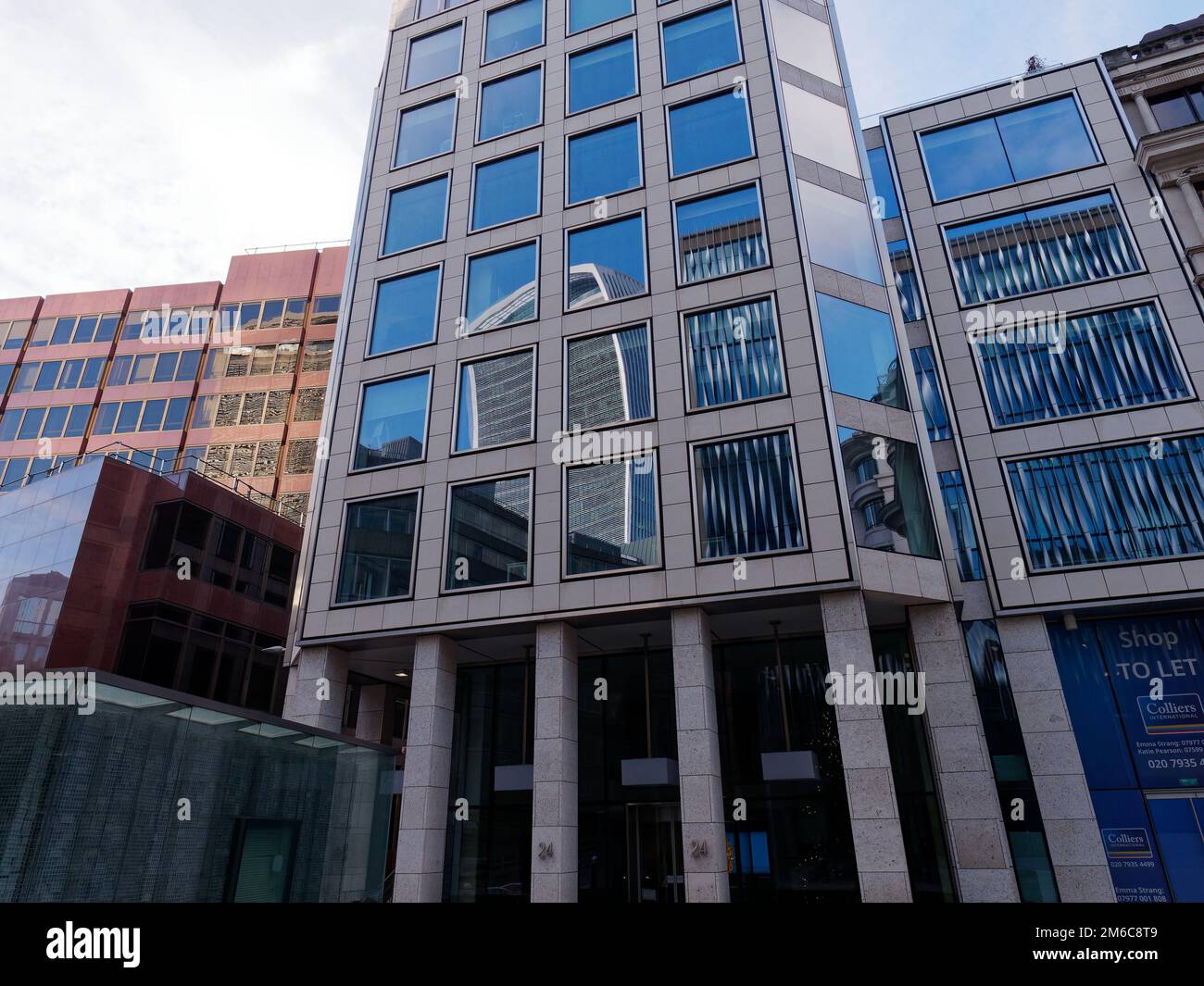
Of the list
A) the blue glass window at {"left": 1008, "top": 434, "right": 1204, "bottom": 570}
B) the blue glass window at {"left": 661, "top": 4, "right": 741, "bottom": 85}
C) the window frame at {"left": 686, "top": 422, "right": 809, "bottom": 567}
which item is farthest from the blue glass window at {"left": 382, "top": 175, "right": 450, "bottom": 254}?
the blue glass window at {"left": 1008, "top": 434, "right": 1204, "bottom": 570}

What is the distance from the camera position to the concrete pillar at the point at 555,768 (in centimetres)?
1831

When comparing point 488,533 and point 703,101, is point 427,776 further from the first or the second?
point 703,101

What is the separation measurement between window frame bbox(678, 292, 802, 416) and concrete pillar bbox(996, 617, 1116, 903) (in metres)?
9.09

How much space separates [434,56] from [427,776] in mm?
29675

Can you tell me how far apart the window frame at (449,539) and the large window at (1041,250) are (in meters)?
16.0

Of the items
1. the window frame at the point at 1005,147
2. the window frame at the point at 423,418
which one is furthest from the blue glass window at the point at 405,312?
the window frame at the point at 1005,147

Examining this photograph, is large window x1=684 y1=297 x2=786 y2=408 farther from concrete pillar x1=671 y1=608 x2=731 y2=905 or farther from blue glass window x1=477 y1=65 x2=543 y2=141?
blue glass window x1=477 y1=65 x2=543 y2=141

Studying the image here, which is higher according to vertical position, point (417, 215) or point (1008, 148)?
point (417, 215)

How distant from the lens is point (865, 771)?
16547mm

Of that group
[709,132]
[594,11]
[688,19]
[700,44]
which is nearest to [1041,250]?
[709,132]

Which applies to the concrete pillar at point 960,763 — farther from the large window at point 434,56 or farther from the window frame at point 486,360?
the large window at point 434,56

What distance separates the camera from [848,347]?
70.2 ft
